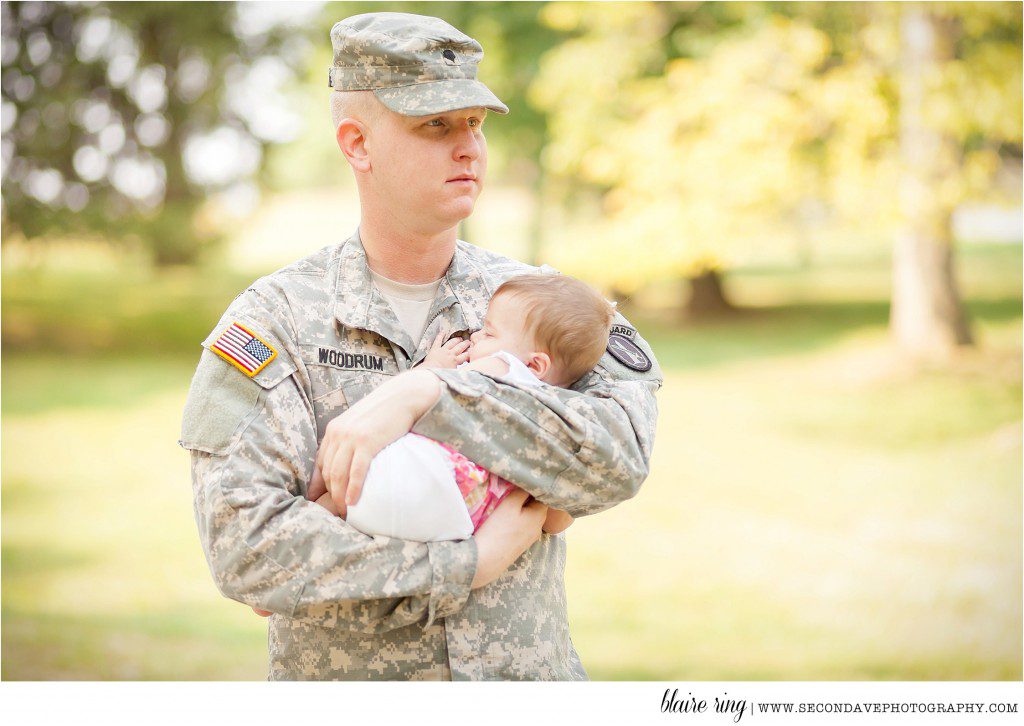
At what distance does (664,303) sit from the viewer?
13609 mm

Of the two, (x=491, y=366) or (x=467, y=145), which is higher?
(x=467, y=145)

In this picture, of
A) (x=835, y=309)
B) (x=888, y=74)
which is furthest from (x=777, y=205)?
(x=835, y=309)

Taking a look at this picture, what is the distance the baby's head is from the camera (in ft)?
5.94

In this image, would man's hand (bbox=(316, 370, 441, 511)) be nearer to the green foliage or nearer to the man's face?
the man's face

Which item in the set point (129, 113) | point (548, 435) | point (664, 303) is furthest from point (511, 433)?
point (664, 303)

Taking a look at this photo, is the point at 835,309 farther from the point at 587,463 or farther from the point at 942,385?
the point at 587,463

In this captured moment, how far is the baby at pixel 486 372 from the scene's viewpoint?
1.63 m

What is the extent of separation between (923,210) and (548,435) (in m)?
7.00

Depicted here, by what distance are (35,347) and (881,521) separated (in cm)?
948

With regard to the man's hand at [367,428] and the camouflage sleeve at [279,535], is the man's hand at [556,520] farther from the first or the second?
the man's hand at [367,428]

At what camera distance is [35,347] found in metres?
12.2

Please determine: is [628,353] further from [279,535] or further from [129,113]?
[129,113]

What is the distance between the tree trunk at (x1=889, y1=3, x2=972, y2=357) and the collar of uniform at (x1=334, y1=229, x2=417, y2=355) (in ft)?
22.4

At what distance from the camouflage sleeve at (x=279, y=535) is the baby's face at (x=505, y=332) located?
0.35 m
